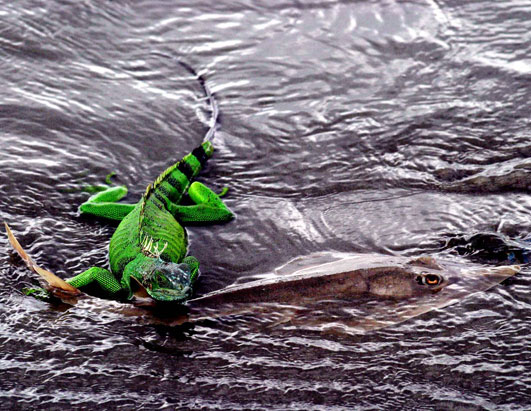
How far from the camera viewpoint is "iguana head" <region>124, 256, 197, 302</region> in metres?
4.43

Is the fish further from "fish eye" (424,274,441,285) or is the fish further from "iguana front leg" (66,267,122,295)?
"iguana front leg" (66,267,122,295)

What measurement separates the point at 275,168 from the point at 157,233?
155cm

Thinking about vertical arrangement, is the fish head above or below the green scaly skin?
below

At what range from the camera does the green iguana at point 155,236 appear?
4.55 m

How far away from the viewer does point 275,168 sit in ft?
20.7

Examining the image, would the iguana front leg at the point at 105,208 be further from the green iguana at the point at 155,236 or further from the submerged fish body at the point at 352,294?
the submerged fish body at the point at 352,294

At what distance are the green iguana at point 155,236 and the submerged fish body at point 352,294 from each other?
0.31 m

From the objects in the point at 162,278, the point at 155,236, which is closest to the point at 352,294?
the point at 162,278

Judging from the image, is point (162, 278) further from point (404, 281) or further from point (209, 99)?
point (209, 99)

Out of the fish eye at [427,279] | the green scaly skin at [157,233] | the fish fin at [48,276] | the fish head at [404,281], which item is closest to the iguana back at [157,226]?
the green scaly skin at [157,233]

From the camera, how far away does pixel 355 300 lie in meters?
4.53

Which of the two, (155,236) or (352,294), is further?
(155,236)

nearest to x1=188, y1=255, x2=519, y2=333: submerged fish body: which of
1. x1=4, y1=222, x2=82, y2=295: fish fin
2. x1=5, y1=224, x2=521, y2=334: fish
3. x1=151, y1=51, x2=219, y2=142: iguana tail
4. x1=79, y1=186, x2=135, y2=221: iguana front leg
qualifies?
x1=5, y1=224, x2=521, y2=334: fish

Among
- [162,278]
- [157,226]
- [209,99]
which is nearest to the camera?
[162,278]
